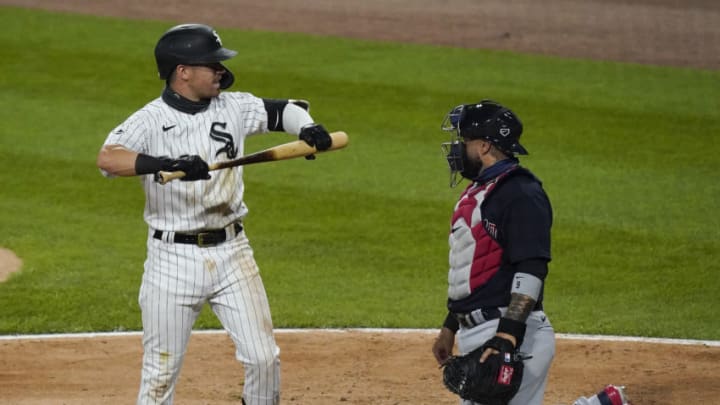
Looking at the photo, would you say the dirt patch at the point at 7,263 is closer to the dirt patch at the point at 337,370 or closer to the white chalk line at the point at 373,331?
the white chalk line at the point at 373,331

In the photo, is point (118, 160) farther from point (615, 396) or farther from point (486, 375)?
point (615, 396)

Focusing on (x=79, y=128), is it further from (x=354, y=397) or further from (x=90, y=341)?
(x=354, y=397)

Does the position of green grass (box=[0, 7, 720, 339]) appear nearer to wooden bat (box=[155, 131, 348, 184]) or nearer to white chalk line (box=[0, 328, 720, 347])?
white chalk line (box=[0, 328, 720, 347])

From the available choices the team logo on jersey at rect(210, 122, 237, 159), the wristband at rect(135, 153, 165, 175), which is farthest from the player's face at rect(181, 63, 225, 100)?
the wristband at rect(135, 153, 165, 175)

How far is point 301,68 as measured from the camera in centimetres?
1585

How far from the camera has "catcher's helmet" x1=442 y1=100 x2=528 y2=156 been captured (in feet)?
17.7

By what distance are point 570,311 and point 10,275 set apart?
4.10m

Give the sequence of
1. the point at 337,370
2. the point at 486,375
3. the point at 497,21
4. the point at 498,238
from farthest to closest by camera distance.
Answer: the point at 497,21 → the point at 337,370 → the point at 498,238 → the point at 486,375

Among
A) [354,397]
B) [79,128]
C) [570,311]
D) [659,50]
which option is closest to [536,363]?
[354,397]

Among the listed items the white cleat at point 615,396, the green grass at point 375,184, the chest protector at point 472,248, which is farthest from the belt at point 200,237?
the green grass at point 375,184

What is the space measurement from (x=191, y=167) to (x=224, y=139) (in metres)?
0.43

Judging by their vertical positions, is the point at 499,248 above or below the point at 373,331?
above

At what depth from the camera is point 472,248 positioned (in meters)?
5.35

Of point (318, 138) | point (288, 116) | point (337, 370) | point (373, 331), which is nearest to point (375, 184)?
point (373, 331)
